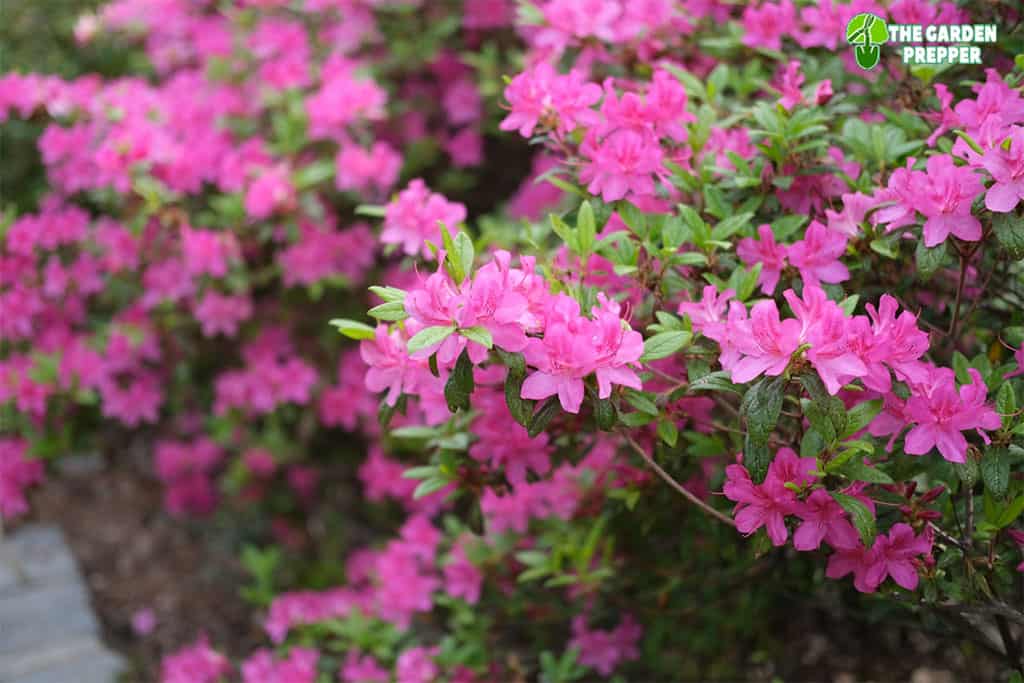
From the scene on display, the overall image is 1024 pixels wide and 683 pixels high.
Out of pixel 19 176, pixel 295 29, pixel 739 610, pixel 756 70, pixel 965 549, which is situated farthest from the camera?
pixel 19 176

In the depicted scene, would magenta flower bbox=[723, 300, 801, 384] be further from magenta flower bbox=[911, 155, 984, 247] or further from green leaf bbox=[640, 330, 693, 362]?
magenta flower bbox=[911, 155, 984, 247]

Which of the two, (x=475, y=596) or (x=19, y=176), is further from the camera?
(x=19, y=176)

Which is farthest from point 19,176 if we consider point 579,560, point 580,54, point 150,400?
point 579,560

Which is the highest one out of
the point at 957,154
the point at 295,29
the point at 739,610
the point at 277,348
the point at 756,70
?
the point at 295,29

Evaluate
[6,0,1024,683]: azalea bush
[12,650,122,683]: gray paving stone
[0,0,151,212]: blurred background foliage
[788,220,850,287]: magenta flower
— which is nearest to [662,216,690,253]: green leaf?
[6,0,1024,683]: azalea bush

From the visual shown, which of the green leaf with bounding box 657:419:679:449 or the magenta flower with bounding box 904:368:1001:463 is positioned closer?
the magenta flower with bounding box 904:368:1001:463

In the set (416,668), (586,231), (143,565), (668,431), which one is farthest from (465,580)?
(143,565)

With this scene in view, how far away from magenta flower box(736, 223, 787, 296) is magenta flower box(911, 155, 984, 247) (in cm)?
20

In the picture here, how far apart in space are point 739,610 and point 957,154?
3.10 feet

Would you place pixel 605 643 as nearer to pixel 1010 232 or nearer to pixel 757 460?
pixel 757 460

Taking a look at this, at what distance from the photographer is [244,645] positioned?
245 cm

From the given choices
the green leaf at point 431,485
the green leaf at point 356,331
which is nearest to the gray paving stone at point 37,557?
the green leaf at point 431,485

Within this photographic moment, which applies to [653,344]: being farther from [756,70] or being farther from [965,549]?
[756,70]

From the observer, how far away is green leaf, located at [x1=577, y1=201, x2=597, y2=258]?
4.22 ft
